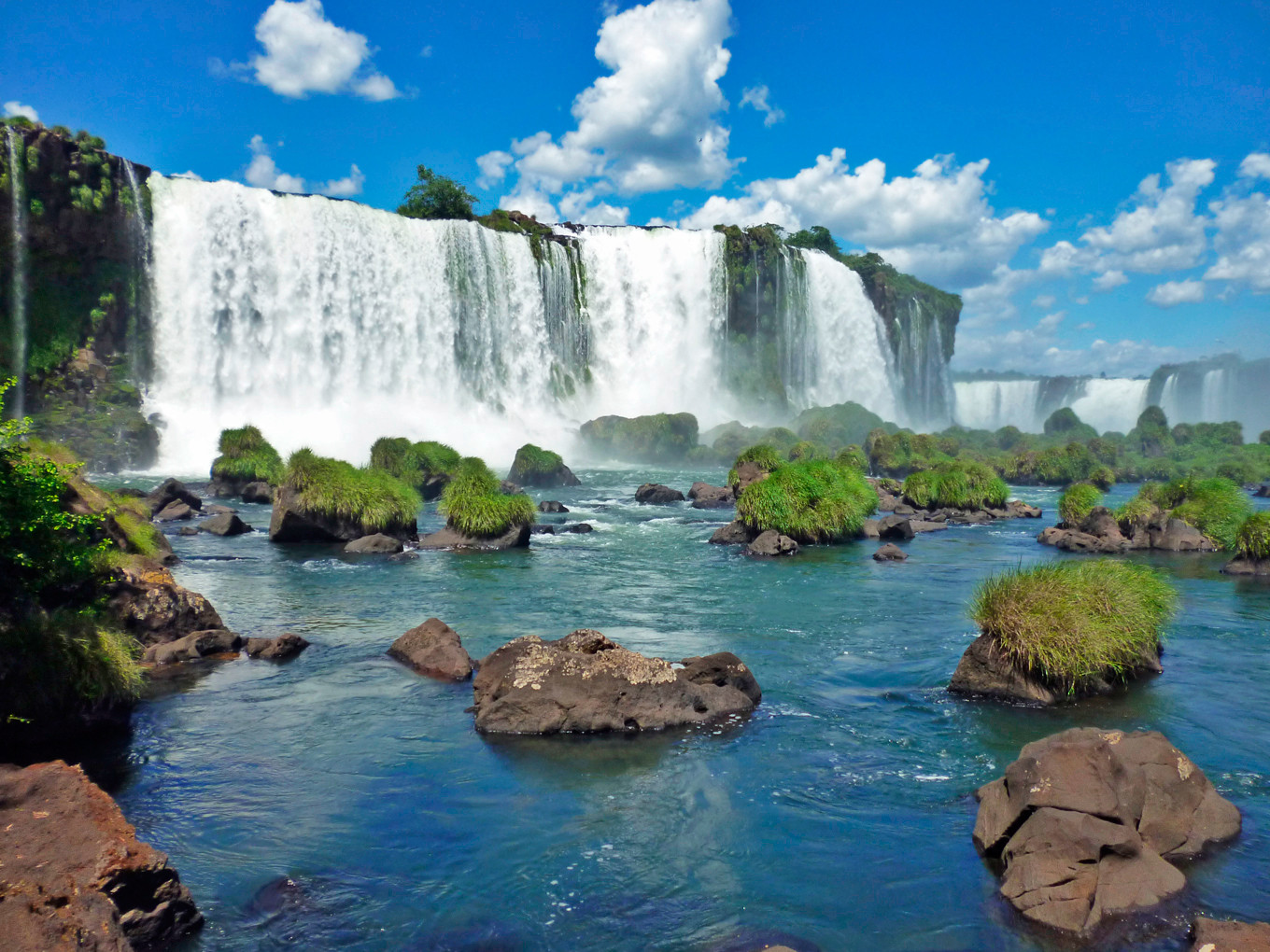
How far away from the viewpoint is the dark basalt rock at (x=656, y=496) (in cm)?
3403

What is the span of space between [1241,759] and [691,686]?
5.54m

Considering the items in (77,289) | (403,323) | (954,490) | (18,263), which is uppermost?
(18,263)

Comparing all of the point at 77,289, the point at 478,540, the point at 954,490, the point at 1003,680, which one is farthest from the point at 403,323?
the point at 1003,680

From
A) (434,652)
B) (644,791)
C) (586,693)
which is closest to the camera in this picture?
(644,791)

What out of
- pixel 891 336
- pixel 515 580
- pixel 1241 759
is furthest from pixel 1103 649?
pixel 891 336

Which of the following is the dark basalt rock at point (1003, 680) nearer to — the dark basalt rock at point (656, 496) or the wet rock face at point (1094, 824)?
the wet rock face at point (1094, 824)

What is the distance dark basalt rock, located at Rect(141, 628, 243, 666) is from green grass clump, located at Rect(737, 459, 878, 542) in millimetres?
14337

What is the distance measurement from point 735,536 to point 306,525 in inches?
443

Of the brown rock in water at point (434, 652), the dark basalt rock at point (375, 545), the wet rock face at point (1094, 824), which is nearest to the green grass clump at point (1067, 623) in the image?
the wet rock face at point (1094, 824)

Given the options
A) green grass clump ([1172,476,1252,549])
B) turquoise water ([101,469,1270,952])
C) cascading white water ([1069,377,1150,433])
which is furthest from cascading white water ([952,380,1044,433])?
turquoise water ([101,469,1270,952])

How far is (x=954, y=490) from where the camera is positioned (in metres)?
31.2

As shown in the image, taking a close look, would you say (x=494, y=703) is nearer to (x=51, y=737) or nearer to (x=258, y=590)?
(x=51, y=737)

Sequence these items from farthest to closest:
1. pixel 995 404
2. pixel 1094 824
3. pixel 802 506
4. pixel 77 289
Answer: pixel 995 404
pixel 77 289
pixel 802 506
pixel 1094 824

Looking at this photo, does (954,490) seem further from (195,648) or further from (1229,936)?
(1229,936)
